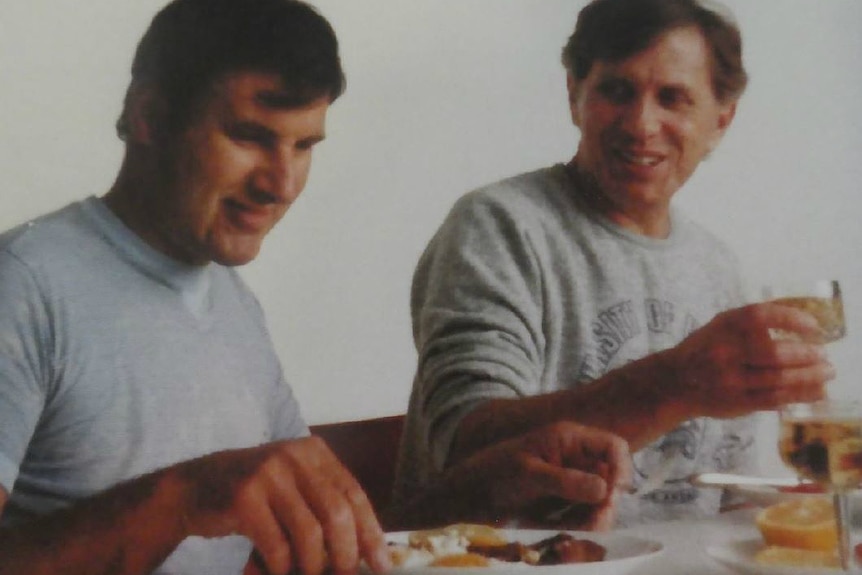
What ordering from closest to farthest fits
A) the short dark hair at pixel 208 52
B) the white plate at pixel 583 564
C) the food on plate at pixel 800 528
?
1. the white plate at pixel 583 564
2. the food on plate at pixel 800 528
3. the short dark hair at pixel 208 52

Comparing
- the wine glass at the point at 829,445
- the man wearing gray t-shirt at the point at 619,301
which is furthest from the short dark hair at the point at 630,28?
the wine glass at the point at 829,445

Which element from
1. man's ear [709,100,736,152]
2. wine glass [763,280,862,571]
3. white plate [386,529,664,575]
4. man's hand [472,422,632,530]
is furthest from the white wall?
wine glass [763,280,862,571]

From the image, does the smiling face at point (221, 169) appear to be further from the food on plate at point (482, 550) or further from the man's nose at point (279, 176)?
the food on plate at point (482, 550)

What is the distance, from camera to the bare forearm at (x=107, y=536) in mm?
553

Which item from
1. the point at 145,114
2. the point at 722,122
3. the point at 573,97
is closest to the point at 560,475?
the point at 145,114

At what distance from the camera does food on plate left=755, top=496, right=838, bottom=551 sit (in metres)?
0.63

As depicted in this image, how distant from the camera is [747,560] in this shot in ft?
1.92

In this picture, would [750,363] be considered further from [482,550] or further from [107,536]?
[107,536]

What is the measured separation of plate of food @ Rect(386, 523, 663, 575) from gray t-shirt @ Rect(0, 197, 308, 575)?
0.53 ft

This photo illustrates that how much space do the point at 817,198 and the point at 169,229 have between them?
805 millimetres

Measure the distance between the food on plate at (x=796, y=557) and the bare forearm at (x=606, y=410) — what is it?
0.28 m

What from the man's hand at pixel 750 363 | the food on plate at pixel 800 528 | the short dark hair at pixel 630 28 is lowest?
the food on plate at pixel 800 528

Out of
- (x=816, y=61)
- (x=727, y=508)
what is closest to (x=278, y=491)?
(x=727, y=508)

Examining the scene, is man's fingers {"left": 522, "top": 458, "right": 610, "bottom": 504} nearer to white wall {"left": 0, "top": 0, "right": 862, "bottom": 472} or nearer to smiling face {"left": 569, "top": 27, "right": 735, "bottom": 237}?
A: white wall {"left": 0, "top": 0, "right": 862, "bottom": 472}
